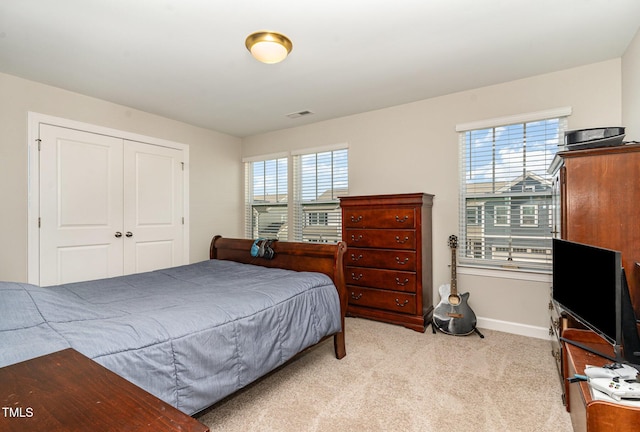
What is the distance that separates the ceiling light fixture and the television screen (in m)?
2.30

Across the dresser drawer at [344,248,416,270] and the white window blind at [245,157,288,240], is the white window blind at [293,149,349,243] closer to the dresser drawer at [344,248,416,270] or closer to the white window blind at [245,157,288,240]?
the white window blind at [245,157,288,240]

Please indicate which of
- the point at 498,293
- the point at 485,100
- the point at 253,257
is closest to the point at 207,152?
the point at 253,257

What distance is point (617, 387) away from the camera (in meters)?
1.34

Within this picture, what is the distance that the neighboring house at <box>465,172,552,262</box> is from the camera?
3.15 metres

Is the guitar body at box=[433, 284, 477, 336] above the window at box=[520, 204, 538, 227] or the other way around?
the other way around

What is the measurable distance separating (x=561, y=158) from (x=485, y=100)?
160 centimetres

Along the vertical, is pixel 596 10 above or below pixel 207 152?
above

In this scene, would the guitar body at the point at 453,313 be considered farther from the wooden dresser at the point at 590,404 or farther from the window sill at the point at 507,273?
the wooden dresser at the point at 590,404

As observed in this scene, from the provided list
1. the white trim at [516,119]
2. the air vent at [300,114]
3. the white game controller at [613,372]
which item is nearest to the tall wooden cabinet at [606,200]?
the white game controller at [613,372]

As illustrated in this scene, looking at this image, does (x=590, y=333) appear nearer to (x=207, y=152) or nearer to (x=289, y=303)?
(x=289, y=303)

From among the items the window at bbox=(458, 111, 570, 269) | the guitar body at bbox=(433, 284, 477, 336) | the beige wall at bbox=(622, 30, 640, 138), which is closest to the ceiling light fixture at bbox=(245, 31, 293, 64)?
the window at bbox=(458, 111, 570, 269)

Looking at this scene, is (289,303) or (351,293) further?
(351,293)

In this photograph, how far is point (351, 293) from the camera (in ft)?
12.5

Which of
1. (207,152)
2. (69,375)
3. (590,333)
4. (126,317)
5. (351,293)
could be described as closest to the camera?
(69,375)
